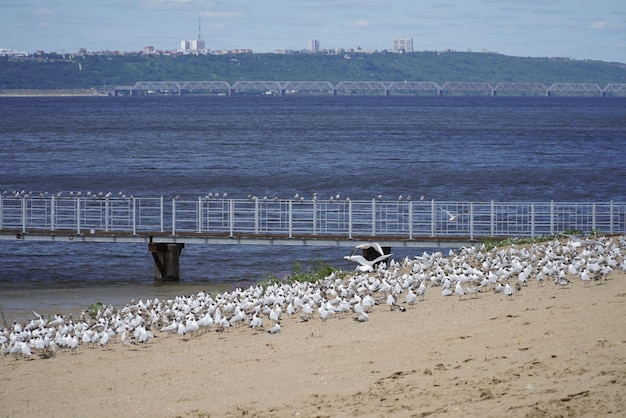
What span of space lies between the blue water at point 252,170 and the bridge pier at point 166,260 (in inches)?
14.2

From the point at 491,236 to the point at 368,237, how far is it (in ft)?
10.4

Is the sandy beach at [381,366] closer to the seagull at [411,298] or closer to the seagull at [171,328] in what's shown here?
the seagull at [411,298]

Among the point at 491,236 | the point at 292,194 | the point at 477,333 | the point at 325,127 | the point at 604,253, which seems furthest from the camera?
the point at 325,127

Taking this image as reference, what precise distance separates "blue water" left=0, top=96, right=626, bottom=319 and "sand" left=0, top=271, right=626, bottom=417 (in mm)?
10172

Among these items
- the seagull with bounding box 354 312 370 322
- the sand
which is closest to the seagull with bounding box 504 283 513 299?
the sand

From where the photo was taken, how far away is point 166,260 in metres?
29.3

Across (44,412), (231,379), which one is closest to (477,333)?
(231,379)

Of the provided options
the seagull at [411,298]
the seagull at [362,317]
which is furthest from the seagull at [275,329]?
the seagull at [411,298]

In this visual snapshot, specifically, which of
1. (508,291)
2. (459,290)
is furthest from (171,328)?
(508,291)

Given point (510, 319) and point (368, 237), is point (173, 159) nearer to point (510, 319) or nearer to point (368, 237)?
point (368, 237)

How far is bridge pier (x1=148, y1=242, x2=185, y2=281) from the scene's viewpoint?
29.1 metres

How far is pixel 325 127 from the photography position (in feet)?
415

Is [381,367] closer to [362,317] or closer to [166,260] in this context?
[362,317]

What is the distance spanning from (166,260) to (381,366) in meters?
17.0
